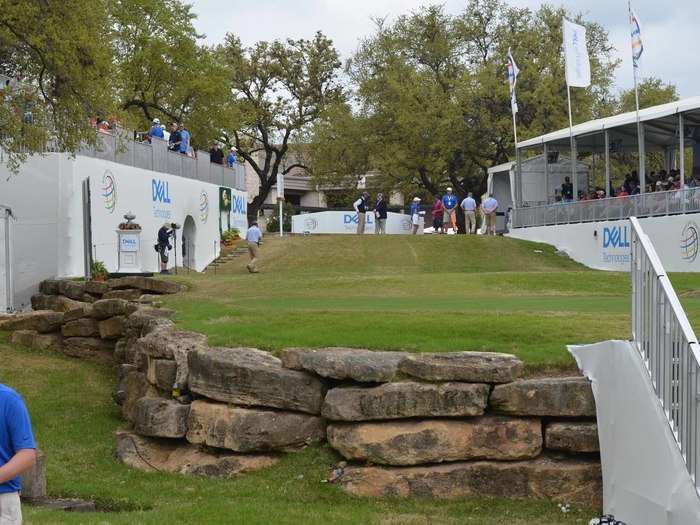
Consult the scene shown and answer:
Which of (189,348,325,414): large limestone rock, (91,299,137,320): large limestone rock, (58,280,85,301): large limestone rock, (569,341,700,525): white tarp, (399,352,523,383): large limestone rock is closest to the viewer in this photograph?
(569,341,700,525): white tarp

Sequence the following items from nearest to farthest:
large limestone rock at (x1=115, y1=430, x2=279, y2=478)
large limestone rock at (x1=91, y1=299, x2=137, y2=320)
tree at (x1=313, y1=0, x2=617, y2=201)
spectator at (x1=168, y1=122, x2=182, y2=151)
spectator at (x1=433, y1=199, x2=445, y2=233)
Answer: large limestone rock at (x1=115, y1=430, x2=279, y2=478), large limestone rock at (x1=91, y1=299, x2=137, y2=320), spectator at (x1=168, y1=122, x2=182, y2=151), spectator at (x1=433, y1=199, x2=445, y2=233), tree at (x1=313, y1=0, x2=617, y2=201)

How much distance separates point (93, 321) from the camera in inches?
766

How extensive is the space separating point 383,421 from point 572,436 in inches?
73.0

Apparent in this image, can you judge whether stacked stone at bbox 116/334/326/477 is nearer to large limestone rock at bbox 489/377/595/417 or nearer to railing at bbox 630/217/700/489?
large limestone rock at bbox 489/377/595/417

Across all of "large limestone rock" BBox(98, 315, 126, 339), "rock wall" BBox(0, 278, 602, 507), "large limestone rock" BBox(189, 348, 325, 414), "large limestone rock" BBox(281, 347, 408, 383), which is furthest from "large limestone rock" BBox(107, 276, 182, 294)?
"large limestone rock" BBox(281, 347, 408, 383)

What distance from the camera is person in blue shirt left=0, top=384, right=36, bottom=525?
597cm

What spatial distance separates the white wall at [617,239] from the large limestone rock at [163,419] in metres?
22.1

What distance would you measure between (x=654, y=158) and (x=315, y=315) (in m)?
44.4

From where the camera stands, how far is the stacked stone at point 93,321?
62.6ft

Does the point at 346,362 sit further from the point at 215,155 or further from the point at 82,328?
the point at 215,155

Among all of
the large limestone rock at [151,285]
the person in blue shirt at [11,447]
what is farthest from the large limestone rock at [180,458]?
the large limestone rock at [151,285]

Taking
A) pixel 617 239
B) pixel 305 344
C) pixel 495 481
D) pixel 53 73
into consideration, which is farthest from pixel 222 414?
pixel 617 239

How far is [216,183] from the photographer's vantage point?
133ft

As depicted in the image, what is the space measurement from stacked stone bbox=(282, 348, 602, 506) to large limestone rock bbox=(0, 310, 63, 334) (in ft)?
37.6
